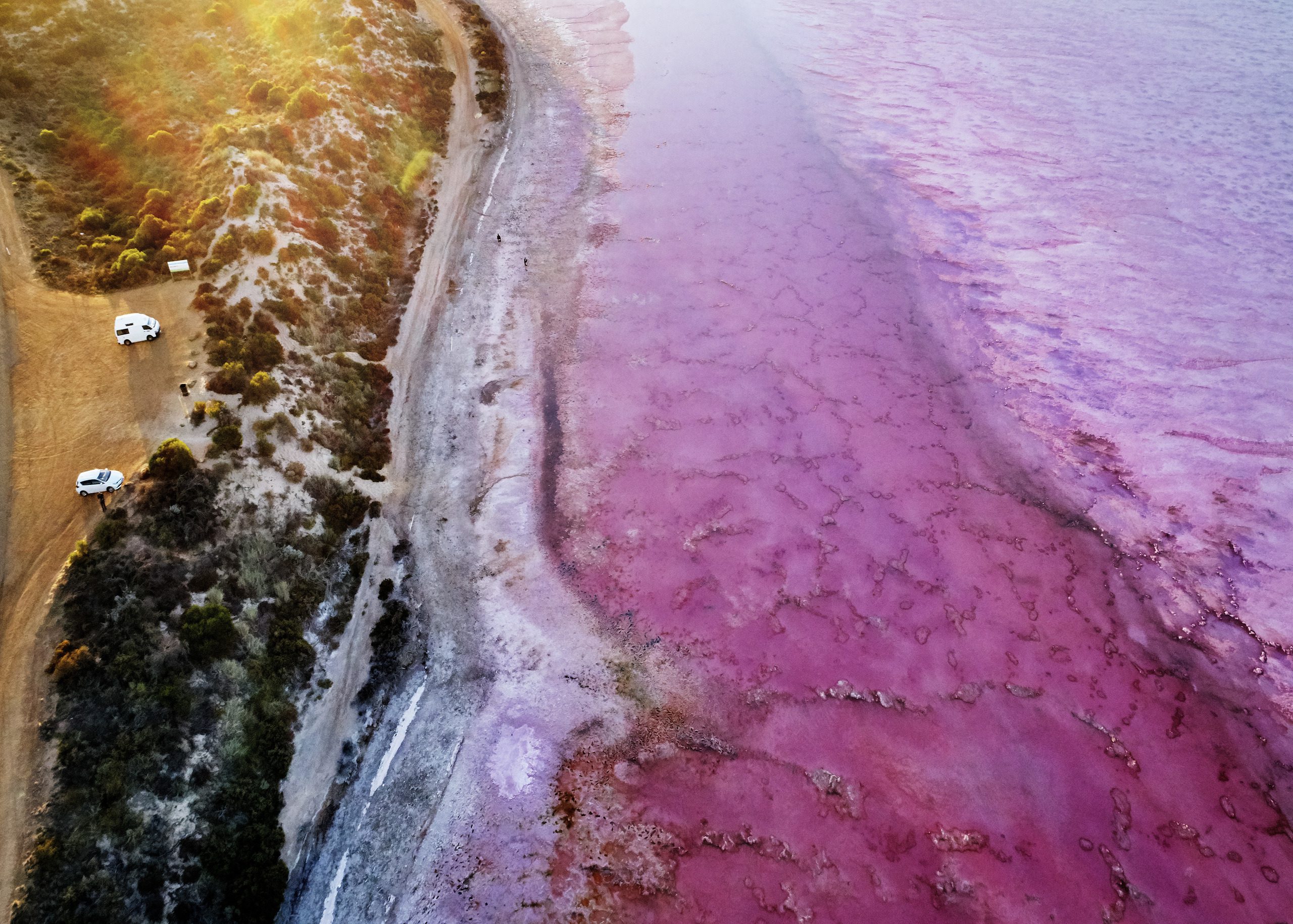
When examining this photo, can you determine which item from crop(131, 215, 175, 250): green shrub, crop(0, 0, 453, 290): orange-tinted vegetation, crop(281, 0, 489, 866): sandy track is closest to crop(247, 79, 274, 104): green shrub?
crop(0, 0, 453, 290): orange-tinted vegetation

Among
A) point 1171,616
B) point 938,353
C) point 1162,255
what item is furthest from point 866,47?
point 1171,616

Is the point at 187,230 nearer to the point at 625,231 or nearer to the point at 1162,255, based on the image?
the point at 625,231

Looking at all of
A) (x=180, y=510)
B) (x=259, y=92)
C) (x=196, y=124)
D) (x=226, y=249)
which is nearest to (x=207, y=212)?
(x=226, y=249)

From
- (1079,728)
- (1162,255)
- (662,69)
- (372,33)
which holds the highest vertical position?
(372,33)

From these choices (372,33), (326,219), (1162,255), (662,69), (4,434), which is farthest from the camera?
(662,69)

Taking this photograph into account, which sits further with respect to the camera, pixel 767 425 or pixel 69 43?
pixel 69 43

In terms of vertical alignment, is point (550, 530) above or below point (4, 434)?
below

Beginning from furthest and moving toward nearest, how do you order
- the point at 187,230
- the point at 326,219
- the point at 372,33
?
Result: the point at 372,33 < the point at 326,219 < the point at 187,230

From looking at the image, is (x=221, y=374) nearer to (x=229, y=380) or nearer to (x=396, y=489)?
(x=229, y=380)
